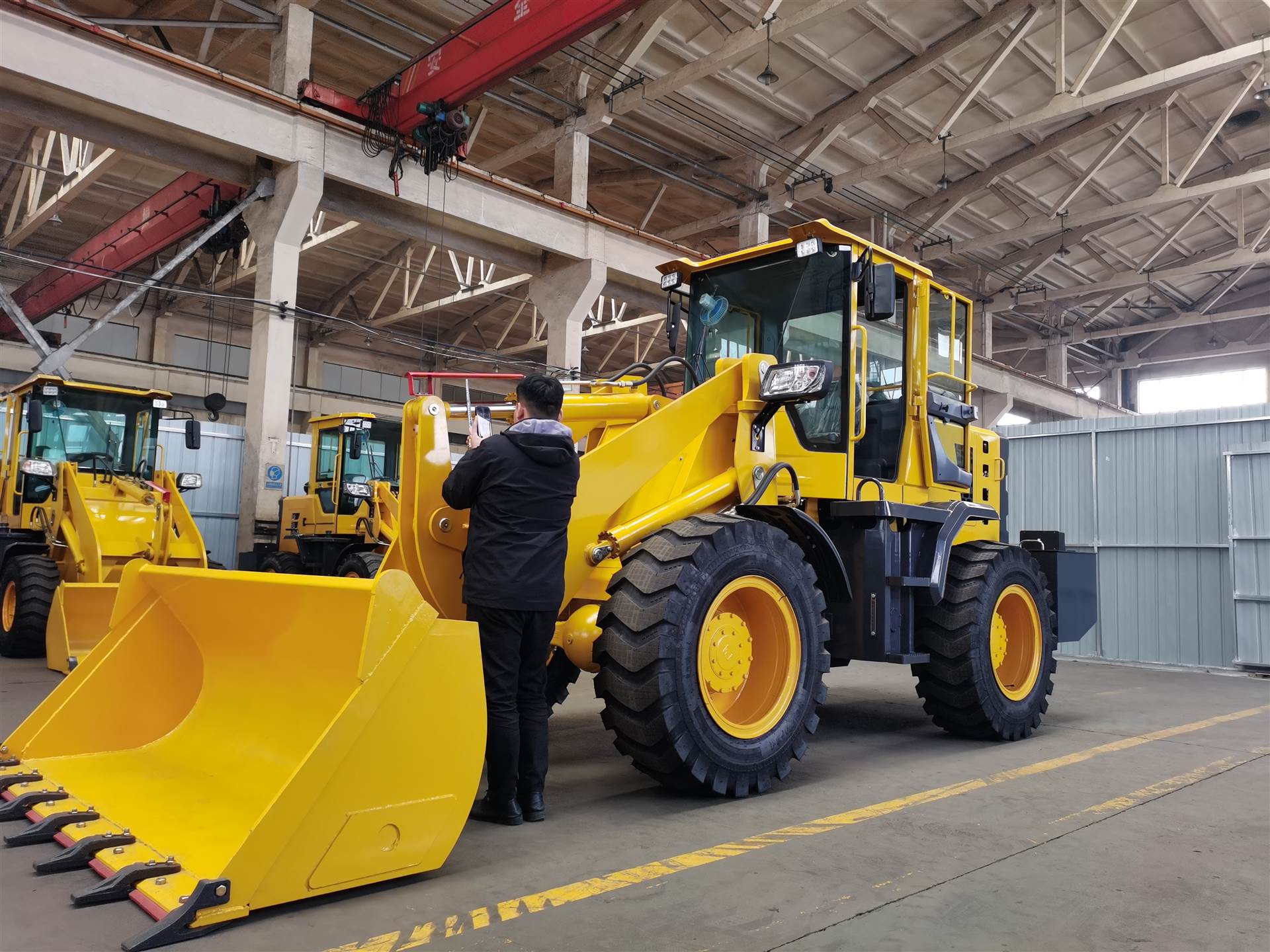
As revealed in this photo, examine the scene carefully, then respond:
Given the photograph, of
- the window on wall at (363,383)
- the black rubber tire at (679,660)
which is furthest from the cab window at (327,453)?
the window on wall at (363,383)

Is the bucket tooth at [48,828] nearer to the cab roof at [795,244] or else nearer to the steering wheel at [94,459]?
the cab roof at [795,244]

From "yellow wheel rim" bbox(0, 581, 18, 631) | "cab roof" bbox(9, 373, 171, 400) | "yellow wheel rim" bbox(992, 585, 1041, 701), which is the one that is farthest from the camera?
"cab roof" bbox(9, 373, 171, 400)

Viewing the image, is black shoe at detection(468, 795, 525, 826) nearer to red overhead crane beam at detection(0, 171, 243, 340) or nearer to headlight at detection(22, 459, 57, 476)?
headlight at detection(22, 459, 57, 476)

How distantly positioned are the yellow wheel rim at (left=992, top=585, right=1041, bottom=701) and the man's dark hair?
368 cm

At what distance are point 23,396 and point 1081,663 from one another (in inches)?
489

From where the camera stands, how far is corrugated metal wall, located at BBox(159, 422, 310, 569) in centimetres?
1628

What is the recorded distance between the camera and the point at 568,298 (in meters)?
14.6

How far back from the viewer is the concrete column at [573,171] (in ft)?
48.0

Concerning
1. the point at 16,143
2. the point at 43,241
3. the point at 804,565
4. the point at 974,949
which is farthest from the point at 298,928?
the point at 43,241

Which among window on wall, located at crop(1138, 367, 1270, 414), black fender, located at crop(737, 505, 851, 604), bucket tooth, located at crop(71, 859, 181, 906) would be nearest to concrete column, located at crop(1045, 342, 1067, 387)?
window on wall, located at crop(1138, 367, 1270, 414)

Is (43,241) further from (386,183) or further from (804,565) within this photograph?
(804,565)

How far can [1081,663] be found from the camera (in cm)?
1128

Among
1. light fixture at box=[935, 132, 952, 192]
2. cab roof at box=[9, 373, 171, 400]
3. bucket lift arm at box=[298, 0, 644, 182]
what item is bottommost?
cab roof at box=[9, 373, 171, 400]

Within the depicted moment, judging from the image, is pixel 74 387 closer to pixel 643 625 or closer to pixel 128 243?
pixel 128 243
